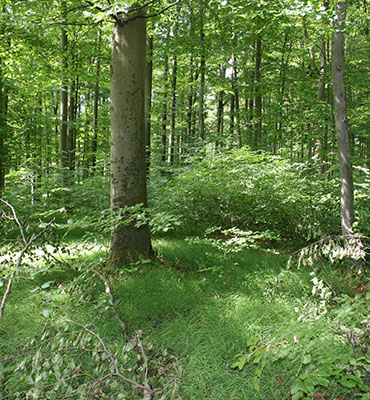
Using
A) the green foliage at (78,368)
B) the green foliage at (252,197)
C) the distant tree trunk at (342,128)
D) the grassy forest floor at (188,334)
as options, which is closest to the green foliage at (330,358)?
the grassy forest floor at (188,334)

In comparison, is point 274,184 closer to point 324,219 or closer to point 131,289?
point 324,219

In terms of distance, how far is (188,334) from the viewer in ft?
9.66

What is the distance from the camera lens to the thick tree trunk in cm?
409

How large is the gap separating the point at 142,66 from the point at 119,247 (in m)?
2.68

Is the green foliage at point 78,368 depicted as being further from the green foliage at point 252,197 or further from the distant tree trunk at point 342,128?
the green foliage at point 252,197

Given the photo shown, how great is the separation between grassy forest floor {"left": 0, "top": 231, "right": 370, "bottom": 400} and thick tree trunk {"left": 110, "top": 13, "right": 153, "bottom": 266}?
1.47 ft

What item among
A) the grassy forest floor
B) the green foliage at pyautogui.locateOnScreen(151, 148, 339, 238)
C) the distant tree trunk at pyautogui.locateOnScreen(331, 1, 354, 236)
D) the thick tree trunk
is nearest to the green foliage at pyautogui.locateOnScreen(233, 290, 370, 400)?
the grassy forest floor

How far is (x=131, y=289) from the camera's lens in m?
3.60

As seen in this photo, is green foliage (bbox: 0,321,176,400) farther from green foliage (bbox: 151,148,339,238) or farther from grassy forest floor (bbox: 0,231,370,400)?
green foliage (bbox: 151,148,339,238)

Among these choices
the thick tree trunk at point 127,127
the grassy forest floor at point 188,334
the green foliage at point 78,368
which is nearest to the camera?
the green foliage at point 78,368

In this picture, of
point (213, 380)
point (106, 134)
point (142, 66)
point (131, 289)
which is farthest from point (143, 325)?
point (106, 134)

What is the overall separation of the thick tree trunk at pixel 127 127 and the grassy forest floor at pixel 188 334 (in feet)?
1.47

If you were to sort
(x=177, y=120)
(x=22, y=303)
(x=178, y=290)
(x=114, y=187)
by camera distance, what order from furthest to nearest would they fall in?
(x=177, y=120) → (x=114, y=187) → (x=178, y=290) → (x=22, y=303)

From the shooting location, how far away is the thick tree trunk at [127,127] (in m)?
4.09
